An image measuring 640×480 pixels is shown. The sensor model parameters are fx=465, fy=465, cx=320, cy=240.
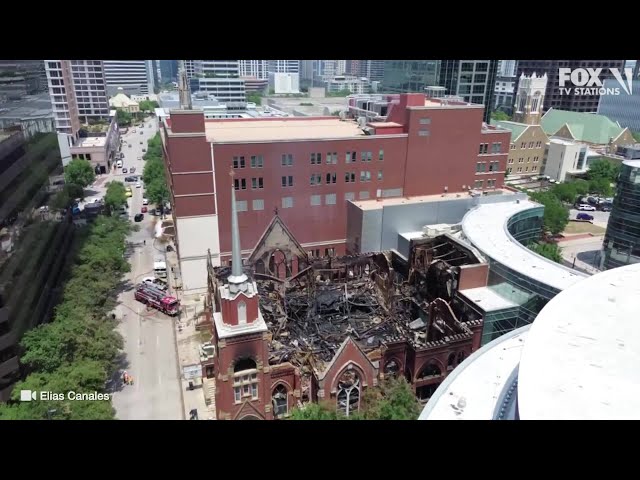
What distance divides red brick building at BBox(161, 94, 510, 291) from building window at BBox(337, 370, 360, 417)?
19318 mm

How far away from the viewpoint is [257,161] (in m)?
40.4

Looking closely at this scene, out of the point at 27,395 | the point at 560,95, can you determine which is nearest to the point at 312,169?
the point at 27,395

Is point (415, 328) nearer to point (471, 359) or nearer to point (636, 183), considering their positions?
point (471, 359)

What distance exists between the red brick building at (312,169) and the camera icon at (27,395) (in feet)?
63.6

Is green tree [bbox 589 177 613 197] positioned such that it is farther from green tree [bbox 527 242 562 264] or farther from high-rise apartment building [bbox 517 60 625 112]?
high-rise apartment building [bbox 517 60 625 112]

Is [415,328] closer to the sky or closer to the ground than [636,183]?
closer to the ground

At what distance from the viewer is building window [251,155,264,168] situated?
4028 cm

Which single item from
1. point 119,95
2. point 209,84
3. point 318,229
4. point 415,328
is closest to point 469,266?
point 415,328

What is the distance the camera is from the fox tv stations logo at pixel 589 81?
93.3m

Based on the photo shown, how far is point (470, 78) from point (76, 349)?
7599 centimetres

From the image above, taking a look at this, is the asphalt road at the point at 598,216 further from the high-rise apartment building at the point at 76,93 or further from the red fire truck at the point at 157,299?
the high-rise apartment building at the point at 76,93

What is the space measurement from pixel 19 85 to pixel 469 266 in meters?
33.3

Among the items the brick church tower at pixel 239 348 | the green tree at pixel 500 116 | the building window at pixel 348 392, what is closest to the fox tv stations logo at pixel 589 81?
the green tree at pixel 500 116

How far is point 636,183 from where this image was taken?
4147 centimetres
